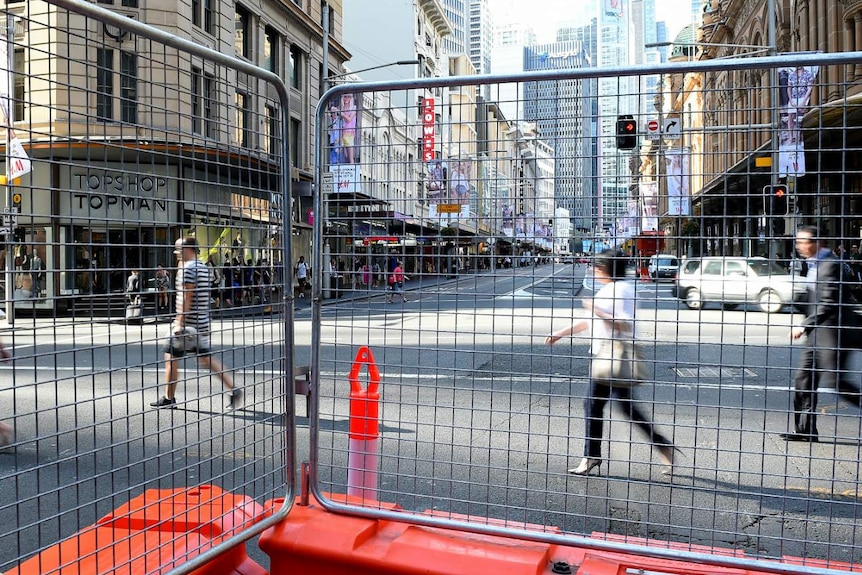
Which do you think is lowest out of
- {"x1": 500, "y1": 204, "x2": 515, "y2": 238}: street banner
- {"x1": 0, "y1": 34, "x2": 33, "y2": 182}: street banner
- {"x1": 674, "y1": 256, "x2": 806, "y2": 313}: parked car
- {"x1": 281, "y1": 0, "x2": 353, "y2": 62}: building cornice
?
{"x1": 674, "y1": 256, "x2": 806, "y2": 313}: parked car

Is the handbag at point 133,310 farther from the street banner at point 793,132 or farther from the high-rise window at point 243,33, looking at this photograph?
the high-rise window at point 243,33

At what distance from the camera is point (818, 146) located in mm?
2732

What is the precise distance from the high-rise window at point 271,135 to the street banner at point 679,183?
5.80 ft

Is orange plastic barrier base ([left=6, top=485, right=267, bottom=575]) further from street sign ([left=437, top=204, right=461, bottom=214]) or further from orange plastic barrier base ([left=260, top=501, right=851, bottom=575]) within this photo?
street sign ([left=437, top=204, right=461, bottom=214])

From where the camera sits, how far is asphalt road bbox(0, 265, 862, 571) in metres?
2.69

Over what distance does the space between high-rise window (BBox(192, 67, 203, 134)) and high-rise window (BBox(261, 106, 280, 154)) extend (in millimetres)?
360

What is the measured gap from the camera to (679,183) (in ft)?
9.28

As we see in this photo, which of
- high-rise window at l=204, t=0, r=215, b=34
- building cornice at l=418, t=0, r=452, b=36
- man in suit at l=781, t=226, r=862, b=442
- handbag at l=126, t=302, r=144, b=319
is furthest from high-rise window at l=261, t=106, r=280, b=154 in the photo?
building cornice at l=418, t=0, r=452, b=36

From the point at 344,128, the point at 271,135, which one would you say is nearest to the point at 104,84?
the point at 271,135

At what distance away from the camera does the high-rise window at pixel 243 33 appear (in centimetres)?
2934

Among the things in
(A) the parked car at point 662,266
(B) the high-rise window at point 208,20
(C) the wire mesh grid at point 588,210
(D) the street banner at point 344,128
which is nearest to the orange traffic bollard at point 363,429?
(C) the wire mesh grid at point 588,210

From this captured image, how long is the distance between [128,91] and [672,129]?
83.7 inches

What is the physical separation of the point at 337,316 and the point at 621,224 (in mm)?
1423

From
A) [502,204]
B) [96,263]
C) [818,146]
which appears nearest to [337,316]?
[502,204]
